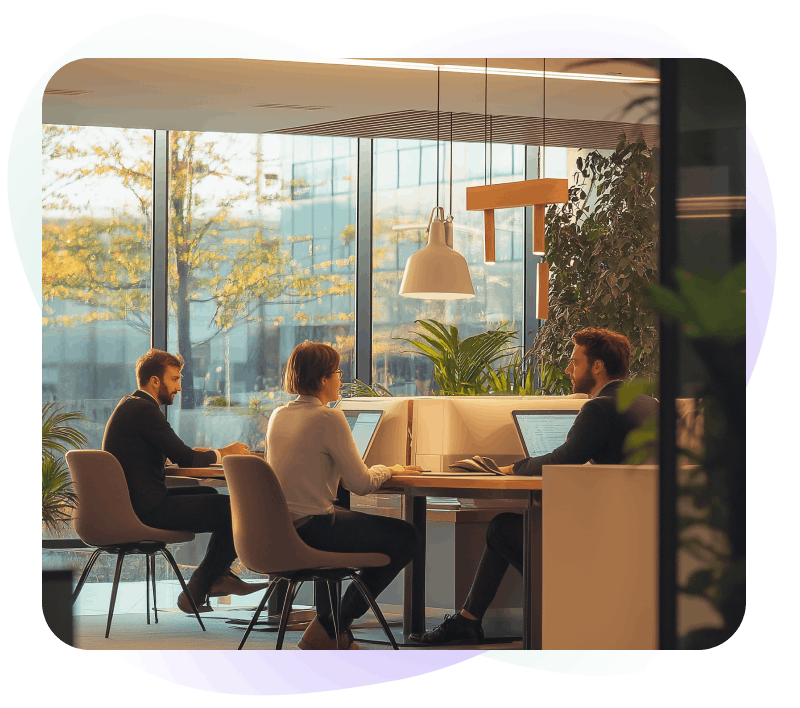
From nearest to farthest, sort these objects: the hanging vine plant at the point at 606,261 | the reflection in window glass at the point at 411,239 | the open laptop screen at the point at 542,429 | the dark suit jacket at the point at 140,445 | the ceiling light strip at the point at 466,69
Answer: the open laptop screen at the point at 542,429
the dark suit jacket at the point at 140,445
the ceiling light strip at the point at 466,69
the hanging vine plant at the point at 606,261
the reflection in window glass at the point at 411,239

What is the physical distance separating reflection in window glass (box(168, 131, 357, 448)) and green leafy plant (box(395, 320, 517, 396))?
2.80ft

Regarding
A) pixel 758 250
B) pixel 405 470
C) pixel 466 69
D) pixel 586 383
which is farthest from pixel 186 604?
pixel 758 250

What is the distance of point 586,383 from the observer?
4.45m

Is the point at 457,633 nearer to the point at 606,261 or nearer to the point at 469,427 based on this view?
the point at 469,427

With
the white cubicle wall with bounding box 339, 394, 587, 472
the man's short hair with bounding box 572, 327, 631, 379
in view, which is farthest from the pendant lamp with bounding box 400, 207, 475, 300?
the man's short hair with bounding box 572, 327, 631, 379

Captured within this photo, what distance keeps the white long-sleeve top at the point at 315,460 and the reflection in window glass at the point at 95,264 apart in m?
4.13

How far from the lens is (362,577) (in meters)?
4.48

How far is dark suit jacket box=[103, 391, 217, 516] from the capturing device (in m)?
5.01

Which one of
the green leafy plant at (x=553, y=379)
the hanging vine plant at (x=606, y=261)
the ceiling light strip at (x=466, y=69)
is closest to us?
the ceiling light strip at (x=466, y=69)

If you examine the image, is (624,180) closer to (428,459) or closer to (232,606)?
(428,459)

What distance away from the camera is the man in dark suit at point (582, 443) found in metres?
4.03

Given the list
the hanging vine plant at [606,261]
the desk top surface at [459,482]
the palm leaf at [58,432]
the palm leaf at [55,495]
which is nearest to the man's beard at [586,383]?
the desk top surface at [459,482]

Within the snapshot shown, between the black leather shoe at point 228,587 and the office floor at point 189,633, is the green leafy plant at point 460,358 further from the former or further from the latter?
the black leather shoe at point 228,587

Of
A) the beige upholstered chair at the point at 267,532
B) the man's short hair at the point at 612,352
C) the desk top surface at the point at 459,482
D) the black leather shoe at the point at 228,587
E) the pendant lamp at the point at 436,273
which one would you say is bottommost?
the black leather shoe at the point at 228,587
